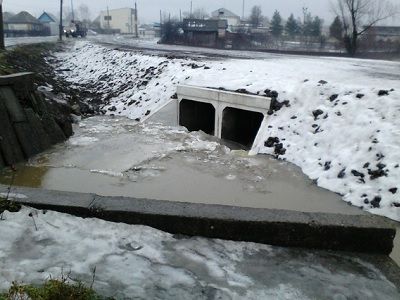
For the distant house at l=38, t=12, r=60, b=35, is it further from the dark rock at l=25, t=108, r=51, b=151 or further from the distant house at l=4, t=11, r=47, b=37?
the dark rock at l=25, t=108, r=51, b=151

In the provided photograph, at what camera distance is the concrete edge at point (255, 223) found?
3.96 m

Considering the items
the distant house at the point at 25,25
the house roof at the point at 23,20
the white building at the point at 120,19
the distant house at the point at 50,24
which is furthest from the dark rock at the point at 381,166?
the white building at the point at 120,19

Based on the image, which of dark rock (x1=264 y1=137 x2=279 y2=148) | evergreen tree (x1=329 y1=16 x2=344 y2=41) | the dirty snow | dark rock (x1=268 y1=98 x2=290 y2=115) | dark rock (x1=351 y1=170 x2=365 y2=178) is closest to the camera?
the dirty snow

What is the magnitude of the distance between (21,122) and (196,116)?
725 cm

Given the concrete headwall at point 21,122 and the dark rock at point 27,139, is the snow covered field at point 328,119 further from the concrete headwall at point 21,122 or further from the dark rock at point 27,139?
the dark rock at point 27,139

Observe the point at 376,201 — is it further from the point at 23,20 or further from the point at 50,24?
the point at 23,20

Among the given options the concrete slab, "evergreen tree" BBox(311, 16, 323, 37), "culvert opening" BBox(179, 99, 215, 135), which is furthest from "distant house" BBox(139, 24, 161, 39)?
the concrete slab

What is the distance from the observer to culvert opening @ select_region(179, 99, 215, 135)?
47.9 feet

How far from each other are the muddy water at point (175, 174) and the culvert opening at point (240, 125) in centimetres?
158

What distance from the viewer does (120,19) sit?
389 feet

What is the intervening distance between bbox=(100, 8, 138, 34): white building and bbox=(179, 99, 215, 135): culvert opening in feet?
347

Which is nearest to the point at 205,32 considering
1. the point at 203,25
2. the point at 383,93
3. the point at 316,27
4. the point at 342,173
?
the point at 203,25

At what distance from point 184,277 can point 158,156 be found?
661 cm

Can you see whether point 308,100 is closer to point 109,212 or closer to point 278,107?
point 278,107
